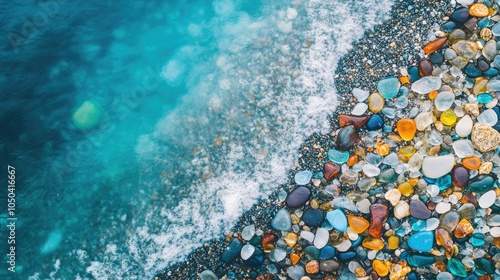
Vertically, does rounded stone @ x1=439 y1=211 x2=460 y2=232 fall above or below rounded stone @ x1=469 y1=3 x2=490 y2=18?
below

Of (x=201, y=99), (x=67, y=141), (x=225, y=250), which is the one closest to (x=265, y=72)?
(x=201, y=99)

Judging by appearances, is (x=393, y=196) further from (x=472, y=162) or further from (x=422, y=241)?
(x=472, y=162)

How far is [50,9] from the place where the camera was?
303 cm

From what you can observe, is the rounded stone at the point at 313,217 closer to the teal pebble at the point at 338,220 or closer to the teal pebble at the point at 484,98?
the teal pebble at the point at 338,220

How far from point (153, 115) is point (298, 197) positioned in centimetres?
134

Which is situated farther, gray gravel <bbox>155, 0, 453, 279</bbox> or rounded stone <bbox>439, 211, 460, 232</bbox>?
gray gravel <bbox>155, 0, 453, 279</bbox>

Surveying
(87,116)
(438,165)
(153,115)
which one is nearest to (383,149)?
(438,165)

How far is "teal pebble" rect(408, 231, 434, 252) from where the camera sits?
2.40 metres

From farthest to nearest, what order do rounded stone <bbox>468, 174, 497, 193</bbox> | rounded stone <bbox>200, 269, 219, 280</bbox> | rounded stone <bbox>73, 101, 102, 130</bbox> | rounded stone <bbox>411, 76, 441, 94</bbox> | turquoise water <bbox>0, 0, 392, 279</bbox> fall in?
1. rounded stone <bbox>73, 101, 102, 130</bbox>
2. turquoise water <bbox>0, 0, 392, 279</bbox>
3. rounded stone <bbox>200, 269, 219, 280</bbox>
4. rounded stone <bbox>411, 76, 441, 94</bbox>
5. rounded stone <bbox>468, 174, 497, 193</bbox>

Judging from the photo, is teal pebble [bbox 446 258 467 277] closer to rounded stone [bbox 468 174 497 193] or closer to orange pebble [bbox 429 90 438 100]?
rounded stone [bbox 468 174 497 193]

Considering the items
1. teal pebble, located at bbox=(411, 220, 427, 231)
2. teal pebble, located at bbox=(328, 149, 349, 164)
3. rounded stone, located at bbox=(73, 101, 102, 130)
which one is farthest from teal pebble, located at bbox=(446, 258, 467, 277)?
rounded stone, located at bbox=(73, 101, 102, 130)

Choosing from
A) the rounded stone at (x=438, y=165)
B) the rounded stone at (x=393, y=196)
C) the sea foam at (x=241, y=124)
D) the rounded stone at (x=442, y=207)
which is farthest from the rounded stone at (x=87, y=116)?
the rounded stone at (x=442, y=207)

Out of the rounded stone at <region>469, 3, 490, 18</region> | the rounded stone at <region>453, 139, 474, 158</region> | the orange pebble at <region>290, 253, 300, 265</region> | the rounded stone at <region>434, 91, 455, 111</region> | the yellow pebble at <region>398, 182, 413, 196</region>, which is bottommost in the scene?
the orange pebble at <region>290, 253, 300, 265</region>

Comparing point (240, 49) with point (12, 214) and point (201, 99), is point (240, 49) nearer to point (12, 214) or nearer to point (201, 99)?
point (201, 99)
